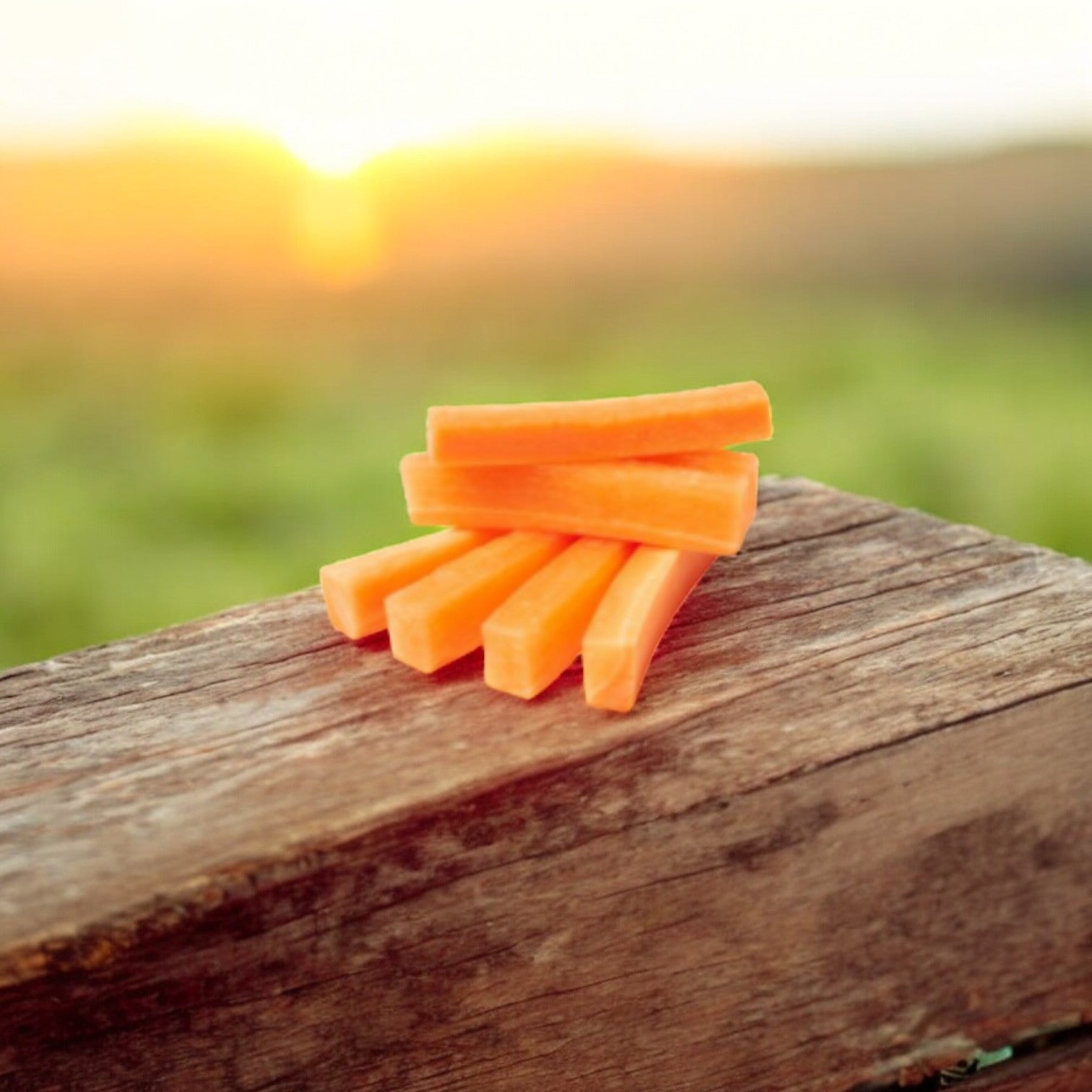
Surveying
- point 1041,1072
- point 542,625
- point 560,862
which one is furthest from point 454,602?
point 1041,1072

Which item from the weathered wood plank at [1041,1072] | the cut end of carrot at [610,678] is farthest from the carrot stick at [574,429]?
the weathered wood plank at [1041,1072]

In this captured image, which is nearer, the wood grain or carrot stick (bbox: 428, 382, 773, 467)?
the wood grain

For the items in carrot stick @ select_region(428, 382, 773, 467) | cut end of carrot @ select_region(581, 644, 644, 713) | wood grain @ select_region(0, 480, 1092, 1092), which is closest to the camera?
wood grain @ select_region(0, 480, 1092, 1092)

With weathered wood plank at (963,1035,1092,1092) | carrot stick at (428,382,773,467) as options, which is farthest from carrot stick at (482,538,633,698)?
weathered wood plank at (963,1035,1092,1092)

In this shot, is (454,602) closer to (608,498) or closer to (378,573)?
(378,573)

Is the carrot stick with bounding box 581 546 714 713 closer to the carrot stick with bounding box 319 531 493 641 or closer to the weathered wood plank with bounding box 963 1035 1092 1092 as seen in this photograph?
the carrot stick with bounding box 319 531 493 641

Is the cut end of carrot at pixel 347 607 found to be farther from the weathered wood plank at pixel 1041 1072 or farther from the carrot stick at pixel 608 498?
the weathered wood plank at pixel 1041 1072

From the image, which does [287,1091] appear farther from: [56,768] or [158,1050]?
[56,768]
